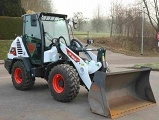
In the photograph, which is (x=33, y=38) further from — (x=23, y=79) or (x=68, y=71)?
(x=68, y=71)

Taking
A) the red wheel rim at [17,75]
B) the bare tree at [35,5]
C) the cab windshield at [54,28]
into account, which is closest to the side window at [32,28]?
the cab windshield at [54,28]

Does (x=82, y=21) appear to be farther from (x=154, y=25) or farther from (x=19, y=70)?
(x=19, y=70)

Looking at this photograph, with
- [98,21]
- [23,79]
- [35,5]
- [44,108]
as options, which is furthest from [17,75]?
[98,21]

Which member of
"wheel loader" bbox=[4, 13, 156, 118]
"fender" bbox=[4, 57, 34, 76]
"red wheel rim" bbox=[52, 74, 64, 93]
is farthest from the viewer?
"fender" bbox=[4, 57, 34, 76]

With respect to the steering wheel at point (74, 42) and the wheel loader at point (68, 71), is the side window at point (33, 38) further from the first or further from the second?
the steering wheel at point (74, 42)

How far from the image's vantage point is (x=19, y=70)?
899cm

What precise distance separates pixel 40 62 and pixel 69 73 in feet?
5.74

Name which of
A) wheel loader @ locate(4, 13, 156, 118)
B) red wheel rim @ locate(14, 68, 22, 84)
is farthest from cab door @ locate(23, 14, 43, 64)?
red wheel rim @ locate(14, 68, 22, 84)

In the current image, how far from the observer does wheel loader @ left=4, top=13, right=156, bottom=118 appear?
6371 mm

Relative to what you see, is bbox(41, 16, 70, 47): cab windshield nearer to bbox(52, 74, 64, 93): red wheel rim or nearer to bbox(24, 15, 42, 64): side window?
bbox(24, 15, 42, 64): side window

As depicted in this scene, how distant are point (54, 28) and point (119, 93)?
3.01 meters

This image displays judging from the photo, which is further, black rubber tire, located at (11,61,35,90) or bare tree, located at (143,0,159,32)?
bare tree, located at (143,0,159,32)

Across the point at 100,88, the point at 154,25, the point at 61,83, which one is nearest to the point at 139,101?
the point at 100,88

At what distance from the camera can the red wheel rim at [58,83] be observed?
7.29m
